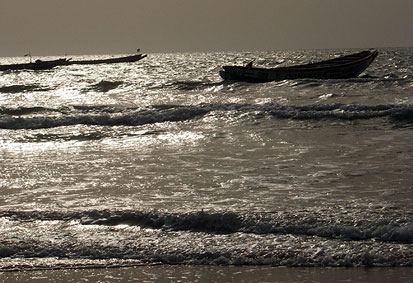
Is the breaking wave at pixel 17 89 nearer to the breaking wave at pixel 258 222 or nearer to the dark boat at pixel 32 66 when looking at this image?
the breaking wave at pixel 258 222

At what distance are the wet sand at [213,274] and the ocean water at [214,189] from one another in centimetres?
16

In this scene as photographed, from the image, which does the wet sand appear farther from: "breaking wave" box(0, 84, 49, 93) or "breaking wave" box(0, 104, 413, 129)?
"breaking wave" box(0, 84, 49, 93)

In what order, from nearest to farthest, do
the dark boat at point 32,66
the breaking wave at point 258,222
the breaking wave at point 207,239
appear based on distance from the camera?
the breaking wave at point 207,239 < the breaking wave at point 258,222 < the dark boat at point 32,66

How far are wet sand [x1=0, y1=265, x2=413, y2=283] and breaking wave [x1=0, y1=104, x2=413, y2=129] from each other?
14810 mm

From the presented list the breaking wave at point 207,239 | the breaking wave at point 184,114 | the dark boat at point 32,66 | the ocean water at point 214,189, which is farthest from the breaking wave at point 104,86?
the dark boat at point 32,66

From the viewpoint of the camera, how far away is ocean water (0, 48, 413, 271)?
7129 mm

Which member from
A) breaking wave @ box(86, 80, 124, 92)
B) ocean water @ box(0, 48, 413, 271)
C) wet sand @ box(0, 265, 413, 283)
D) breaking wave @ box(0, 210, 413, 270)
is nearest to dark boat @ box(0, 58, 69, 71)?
breaking wave @ box(86, 80, 124, 92)

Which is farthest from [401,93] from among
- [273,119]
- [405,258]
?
[405,258]

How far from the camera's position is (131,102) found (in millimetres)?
31453

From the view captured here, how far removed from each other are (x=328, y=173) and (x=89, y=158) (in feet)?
20.1

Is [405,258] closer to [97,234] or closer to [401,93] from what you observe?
[97,234]

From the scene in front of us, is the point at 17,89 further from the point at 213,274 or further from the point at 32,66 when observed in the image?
the point at 213,274

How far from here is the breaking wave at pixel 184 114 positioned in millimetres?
21775

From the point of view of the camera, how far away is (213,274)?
256 inches
